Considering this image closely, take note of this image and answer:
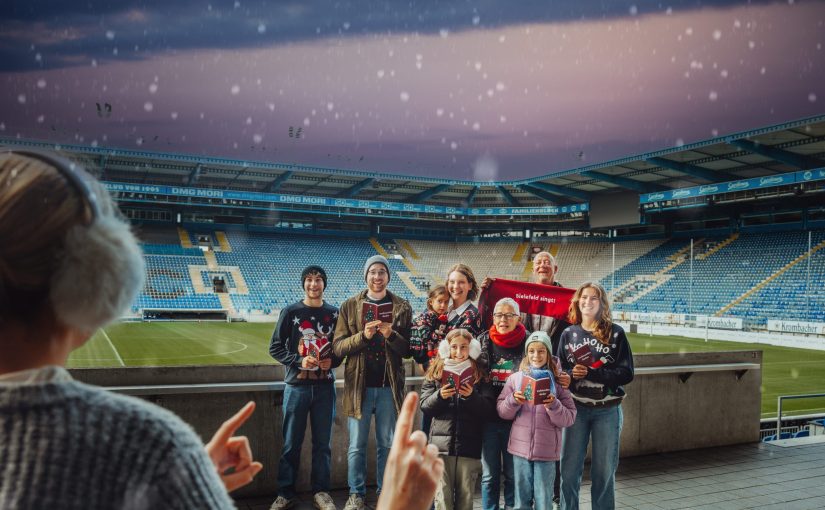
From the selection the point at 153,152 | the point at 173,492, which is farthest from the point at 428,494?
the point at 153,152

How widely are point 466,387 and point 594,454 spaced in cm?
128

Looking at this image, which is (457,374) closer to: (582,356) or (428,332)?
(428,332)

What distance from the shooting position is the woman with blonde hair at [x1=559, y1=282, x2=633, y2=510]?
4785 millimetres

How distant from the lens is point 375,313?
211 inches

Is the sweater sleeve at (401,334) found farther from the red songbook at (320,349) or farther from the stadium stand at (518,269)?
the stadium stand at (518,269)

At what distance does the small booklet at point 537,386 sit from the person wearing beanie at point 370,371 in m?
1.30

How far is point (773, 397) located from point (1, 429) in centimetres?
1645

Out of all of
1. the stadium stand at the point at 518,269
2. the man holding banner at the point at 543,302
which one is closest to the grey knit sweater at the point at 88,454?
the man holding banner at the point at 543,302

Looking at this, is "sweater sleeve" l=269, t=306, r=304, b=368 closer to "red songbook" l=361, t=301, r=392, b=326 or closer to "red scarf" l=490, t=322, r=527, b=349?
"red songbook" l=361, t=301, r=392, b=326

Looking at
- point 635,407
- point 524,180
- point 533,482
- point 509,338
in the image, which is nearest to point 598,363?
point 509,338

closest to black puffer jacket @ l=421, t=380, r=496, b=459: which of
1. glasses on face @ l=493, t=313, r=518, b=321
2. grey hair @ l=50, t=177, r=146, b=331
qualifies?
glasses on face @ l=493, t=313, r=518, b=321

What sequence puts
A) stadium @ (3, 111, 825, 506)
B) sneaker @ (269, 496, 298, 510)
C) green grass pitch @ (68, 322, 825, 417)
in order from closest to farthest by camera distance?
sneaker @ (269, 496, 298, 510)
green grass pitch @ (68, 322, 825, 417)
stadium @ (3, 111, 825, 506)

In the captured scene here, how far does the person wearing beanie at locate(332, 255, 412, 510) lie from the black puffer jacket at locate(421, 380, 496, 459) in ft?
2.51

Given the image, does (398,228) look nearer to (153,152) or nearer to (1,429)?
(153,152)
